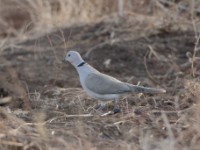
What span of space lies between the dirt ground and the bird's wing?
0.63ft

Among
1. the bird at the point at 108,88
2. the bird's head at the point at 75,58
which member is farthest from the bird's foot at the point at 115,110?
the bird's head at the point at 75,58

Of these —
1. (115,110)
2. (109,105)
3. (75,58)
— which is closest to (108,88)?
(115,110)

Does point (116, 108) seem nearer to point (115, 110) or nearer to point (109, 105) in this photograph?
point (115, 110)

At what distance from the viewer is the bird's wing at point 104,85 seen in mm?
6504

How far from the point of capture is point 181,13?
1186cm

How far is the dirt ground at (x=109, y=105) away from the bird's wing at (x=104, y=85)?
192 millimetres

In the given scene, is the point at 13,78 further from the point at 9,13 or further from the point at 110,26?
the point at 9,13

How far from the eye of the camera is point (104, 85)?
6.56 m

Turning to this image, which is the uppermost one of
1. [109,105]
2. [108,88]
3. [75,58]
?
[75,58]

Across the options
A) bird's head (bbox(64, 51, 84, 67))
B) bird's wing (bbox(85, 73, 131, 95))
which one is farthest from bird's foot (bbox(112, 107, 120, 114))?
bird's head (bbox(64, 51, 84, 67))

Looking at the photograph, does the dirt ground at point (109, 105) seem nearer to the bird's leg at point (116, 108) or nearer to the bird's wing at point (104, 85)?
the bird's leg at point (116, 108)

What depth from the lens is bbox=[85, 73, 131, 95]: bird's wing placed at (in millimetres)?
6504

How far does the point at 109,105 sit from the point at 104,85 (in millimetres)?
547

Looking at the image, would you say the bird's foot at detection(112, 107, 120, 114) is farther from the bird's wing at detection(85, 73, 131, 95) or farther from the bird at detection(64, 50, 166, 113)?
the bird's wing at detection(85, 73, 131, 95)
